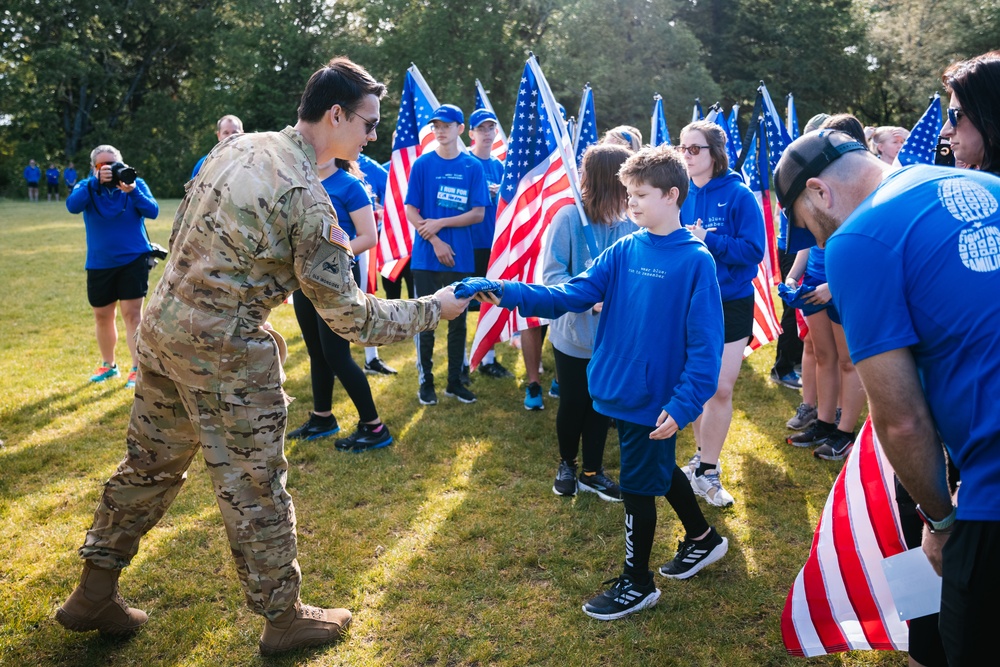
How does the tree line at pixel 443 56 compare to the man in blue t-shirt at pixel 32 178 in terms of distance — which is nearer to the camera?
the man in blue t-shirt at pixel 32 178

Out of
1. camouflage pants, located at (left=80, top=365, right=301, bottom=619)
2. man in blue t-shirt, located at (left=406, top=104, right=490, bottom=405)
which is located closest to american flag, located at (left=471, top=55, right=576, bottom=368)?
man in blue t-shirt, located at (left=406, top=104, right=490, bottom=405)

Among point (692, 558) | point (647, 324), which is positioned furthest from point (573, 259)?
point (692, 558)

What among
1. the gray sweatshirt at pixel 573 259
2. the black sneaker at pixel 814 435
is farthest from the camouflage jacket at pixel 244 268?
the black sneaker at pixel 814 435

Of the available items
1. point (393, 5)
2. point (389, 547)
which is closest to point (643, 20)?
point (393, 5)

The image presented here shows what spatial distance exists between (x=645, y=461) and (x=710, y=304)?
0.76 meters

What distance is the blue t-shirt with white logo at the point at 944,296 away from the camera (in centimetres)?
174

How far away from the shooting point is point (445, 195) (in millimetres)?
A: 6633

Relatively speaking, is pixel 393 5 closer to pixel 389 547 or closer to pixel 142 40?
pixel 142 40

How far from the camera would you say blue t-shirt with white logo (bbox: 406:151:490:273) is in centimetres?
664

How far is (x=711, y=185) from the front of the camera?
4.70 meters

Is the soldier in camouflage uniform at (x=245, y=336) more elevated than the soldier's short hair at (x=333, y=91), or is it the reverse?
the soldier's short hair at (x=333, y=91)

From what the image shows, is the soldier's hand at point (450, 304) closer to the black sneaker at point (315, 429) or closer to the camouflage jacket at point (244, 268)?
the camouflage jacket at point (244, 268)

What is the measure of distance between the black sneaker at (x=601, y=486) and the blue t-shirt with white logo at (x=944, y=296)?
2995 mm

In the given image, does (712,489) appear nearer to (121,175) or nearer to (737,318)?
(737,318)
